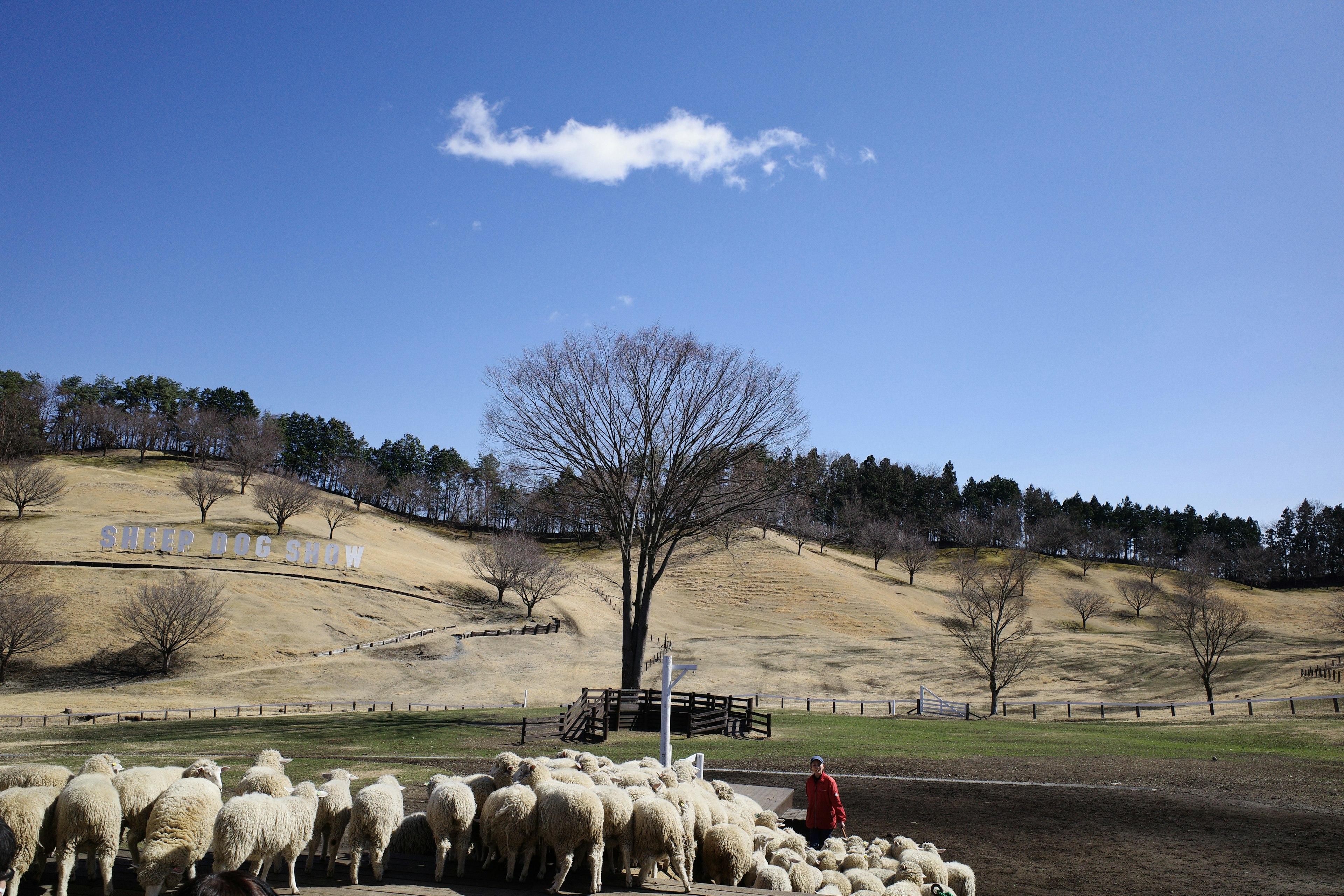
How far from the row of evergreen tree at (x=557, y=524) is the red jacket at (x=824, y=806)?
94.4m

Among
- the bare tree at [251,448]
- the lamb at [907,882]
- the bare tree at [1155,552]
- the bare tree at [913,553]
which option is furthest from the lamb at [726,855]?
the bare tree at [1155,552]

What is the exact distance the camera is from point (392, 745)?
2370cm

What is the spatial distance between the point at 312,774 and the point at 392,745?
651cm

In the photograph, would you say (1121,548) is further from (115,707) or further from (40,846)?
(40,846)

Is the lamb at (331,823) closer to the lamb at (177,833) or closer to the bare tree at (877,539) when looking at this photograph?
the lamb at (177,833)

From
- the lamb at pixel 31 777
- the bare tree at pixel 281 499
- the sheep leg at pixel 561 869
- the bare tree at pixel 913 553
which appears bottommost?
the sheep leg at pixel 561 869

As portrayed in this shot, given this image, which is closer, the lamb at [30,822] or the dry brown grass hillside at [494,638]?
the lamb at [30,822]

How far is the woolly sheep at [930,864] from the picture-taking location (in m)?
9.69

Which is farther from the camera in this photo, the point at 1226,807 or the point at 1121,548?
the point at 1121,548

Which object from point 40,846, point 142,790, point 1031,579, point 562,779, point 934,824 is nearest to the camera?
point 40,846

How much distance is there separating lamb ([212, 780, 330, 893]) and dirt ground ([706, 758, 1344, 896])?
28.2 feet

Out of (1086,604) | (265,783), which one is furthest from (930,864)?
(1086,604)

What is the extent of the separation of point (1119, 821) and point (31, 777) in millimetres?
16497

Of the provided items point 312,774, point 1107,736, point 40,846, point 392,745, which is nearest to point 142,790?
point 40,846
